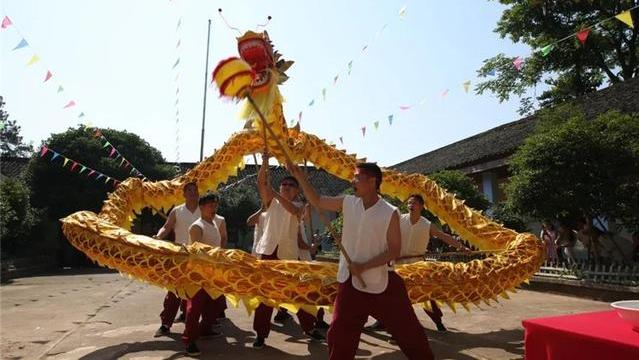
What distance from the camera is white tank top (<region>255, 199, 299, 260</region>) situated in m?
5.35

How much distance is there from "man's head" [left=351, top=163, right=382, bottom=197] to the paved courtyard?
1755 mm

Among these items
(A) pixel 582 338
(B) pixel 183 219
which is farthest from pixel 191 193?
(A) pixel 582 338

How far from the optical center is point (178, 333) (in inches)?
219

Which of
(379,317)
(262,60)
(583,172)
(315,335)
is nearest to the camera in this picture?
(379,317)

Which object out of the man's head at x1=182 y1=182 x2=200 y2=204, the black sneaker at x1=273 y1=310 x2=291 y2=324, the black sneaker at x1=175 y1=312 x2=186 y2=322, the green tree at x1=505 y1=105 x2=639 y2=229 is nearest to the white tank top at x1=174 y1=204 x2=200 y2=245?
the man's head at x1=182 y1=182 x2=200 y2=204

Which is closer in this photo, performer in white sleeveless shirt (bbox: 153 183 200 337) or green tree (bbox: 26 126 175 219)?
performer in white sleeveless shirt (bbox: 153 183 200 337)

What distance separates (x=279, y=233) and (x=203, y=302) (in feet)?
3.28

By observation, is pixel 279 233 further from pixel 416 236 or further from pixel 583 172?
pixel 583 172

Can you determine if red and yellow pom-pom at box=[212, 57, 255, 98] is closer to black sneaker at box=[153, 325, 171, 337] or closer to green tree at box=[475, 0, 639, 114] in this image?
black sneaker at box=[153, 325, 171, 337]

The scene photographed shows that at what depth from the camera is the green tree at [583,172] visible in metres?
8.07

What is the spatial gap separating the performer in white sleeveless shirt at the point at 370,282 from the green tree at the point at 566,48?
15.3 meters

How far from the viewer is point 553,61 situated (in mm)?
19312

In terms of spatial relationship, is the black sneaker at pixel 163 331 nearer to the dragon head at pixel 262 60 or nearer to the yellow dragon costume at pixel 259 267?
the yellow dragon costume at pixel 259 267

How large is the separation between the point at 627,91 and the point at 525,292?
21.5 ft
